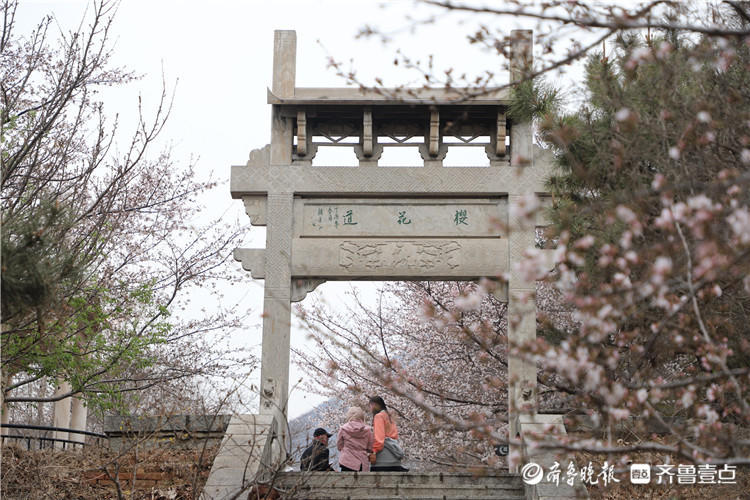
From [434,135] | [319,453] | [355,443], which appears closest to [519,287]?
[434,135]

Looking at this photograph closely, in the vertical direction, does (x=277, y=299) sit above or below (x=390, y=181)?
below

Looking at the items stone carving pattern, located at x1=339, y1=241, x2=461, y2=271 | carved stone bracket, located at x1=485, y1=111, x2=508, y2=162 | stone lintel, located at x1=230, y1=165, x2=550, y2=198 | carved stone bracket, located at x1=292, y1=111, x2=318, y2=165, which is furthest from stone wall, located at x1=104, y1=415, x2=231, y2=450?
carved stone bracket, located at x1=485, y1=111, x2=508, y2=162

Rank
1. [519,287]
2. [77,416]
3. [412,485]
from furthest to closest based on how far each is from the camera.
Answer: [77,416]
[519,287]
[412,485]

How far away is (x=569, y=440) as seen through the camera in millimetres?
4719

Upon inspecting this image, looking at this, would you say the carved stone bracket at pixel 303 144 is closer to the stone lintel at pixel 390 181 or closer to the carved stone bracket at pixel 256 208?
the stone lintel at pixel 390 181

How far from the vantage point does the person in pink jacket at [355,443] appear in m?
9.22

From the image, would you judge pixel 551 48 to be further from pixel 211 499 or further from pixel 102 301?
pixel 102 301

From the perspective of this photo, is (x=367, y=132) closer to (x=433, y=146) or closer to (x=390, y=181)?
(x=390, y=181)

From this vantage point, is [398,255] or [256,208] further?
[256,208]

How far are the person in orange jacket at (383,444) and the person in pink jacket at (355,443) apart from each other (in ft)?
0.26

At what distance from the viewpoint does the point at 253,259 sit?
10.7 m

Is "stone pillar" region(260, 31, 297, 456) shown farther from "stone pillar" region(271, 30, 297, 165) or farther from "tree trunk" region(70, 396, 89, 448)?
"tree trunk" region(70, 396, 89, 448)

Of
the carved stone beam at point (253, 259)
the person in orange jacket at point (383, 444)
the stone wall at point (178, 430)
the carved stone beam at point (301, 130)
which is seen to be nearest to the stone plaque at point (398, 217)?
the carved stone beam at point (253, 259)

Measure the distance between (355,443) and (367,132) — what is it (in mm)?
3805
